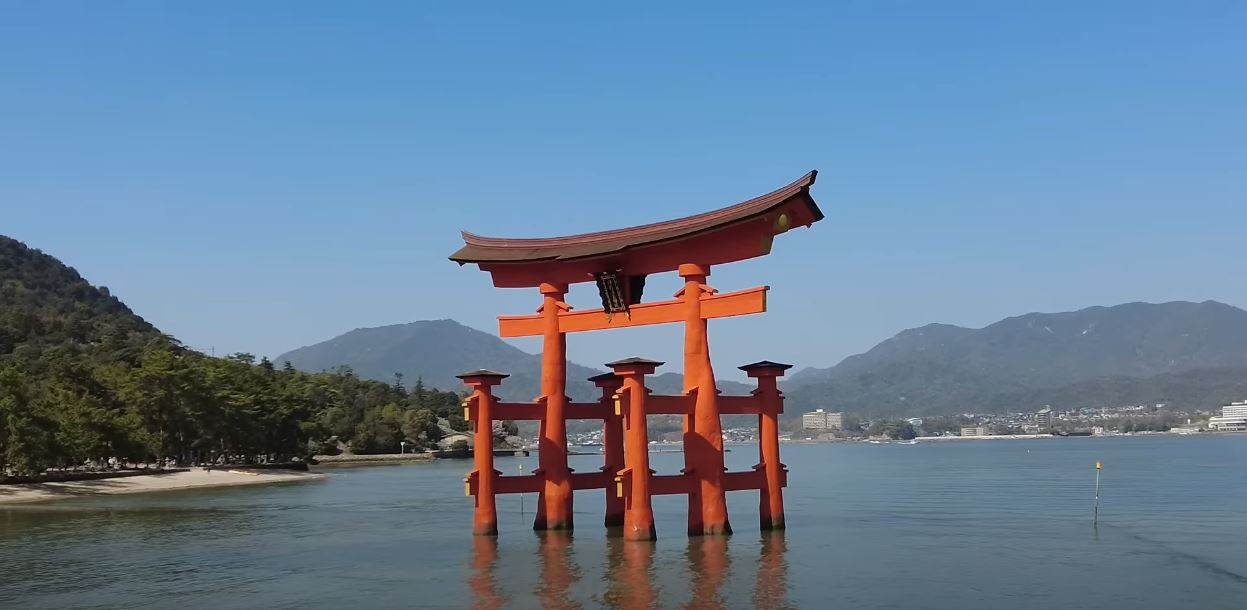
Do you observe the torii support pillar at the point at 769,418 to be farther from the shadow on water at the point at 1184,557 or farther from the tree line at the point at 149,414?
the tree line at the point at 149,414

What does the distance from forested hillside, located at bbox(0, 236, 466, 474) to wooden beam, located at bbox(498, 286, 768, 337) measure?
33.4 m

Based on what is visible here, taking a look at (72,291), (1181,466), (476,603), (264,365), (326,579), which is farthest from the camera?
(72,291)

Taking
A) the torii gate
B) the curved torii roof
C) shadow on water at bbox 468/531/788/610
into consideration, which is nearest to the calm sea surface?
shadow on water at bbox 468/531/788/610

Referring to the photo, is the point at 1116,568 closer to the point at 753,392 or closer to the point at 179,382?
the point at 753,392

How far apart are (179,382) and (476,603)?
173 feet

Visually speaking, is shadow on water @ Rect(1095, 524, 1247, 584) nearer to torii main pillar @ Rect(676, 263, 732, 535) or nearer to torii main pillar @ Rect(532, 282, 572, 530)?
torii main pillar @ Rect(676, 263, 732, 535)

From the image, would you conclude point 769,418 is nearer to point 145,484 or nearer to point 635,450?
point 635,450

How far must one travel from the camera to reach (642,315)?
27.2 m

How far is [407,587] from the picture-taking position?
22953 mm

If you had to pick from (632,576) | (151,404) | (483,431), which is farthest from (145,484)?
(632,576)

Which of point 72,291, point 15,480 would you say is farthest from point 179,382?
point 72,291

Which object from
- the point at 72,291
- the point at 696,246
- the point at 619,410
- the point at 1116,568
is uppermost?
the point at 72,291

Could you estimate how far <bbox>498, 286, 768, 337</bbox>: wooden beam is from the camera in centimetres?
2455

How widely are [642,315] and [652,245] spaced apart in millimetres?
1823
